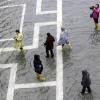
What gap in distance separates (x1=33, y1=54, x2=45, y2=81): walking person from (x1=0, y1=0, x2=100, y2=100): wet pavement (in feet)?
0.91

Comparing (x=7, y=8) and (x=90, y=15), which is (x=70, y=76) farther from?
(x=7, y=8)

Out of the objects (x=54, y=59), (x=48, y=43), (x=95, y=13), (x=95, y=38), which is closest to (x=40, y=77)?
(x=54, y=59)

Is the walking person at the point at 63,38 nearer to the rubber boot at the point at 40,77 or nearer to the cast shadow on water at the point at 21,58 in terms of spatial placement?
the cast shadow on water at the point at 21,58

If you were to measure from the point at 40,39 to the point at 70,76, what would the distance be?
407 cm

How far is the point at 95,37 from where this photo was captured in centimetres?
2178

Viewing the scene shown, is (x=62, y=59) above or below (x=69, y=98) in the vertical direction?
above

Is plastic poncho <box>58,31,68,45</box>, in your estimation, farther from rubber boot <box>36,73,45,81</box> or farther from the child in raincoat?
rubber boot <box>36,73,45,81</box>

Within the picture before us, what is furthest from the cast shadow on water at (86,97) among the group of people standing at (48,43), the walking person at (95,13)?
the walking person at (95,13)

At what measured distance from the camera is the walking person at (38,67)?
59.8ft

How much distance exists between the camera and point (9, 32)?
77.3 feet

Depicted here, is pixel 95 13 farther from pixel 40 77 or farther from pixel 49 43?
pixel 40 77

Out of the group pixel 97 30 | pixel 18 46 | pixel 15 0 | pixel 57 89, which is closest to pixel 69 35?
pixel 97 30

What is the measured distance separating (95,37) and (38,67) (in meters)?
4.76

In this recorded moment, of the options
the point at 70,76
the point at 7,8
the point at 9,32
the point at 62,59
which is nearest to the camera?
the point at 70,76
